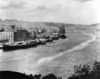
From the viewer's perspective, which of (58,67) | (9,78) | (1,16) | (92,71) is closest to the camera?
(9,78)

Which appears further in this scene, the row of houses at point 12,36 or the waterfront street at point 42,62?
the row of houses at point 12,36

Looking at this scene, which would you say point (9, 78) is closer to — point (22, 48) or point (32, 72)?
point (32, 72)

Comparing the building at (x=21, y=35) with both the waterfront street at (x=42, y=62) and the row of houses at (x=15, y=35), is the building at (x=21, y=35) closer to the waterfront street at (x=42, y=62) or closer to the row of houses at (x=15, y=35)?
the row of houses at (x=15, y=35)

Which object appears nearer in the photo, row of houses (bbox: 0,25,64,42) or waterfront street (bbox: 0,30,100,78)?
waterfront street (bbox: 0,30,100,78)

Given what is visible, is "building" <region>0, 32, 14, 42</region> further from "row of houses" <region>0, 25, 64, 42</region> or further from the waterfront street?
the waterfront street

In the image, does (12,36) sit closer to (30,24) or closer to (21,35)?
(21,35)

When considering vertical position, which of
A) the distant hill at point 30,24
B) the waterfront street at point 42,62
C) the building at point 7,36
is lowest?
the waterfront street at point 42,62

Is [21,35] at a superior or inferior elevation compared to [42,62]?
superior

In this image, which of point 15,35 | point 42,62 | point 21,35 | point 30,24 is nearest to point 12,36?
point 15,35

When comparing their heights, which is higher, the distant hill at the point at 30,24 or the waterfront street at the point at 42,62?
the distant hill at the point at 30,24

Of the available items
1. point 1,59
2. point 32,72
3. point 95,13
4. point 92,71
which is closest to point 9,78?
point 32,72

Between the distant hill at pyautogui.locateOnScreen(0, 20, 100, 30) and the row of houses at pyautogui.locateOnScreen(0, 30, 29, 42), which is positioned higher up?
the distant hill at pyautogui.locateOnScreen(0, 20, 100, 30)
